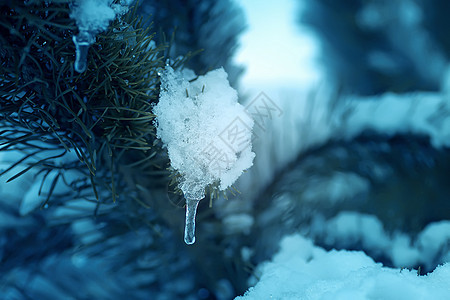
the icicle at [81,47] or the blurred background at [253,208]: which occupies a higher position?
the icicle at [81,47]

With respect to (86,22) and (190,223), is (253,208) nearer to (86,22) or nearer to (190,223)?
(190,223)

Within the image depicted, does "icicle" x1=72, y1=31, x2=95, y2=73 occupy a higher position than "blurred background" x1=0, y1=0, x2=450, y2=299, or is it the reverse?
"icicle" x1=72, y1=31, x2=95, y2=73

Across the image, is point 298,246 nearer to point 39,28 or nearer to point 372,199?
point 372,199

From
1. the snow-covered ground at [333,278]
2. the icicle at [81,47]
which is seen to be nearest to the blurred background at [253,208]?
the snow-covered ground at [333,278]

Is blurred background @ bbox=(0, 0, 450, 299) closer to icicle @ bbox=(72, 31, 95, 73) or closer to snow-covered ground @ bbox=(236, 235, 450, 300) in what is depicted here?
snow-covered ground @ bbox=(236, 235, 450, 300)

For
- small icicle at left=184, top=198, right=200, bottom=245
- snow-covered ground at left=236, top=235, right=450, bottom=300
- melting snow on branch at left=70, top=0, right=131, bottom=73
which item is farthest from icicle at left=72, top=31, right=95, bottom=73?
snow-covered ground at left=236, top=235, right=450, bottom=300

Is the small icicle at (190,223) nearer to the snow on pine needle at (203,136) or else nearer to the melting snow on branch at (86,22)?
the snow on pine needle at (203,136)

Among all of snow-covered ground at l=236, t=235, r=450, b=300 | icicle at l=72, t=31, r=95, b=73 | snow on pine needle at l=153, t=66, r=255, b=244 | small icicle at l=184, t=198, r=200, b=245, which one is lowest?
snow-covered ground at l=236, t=235, r=450, b=300
